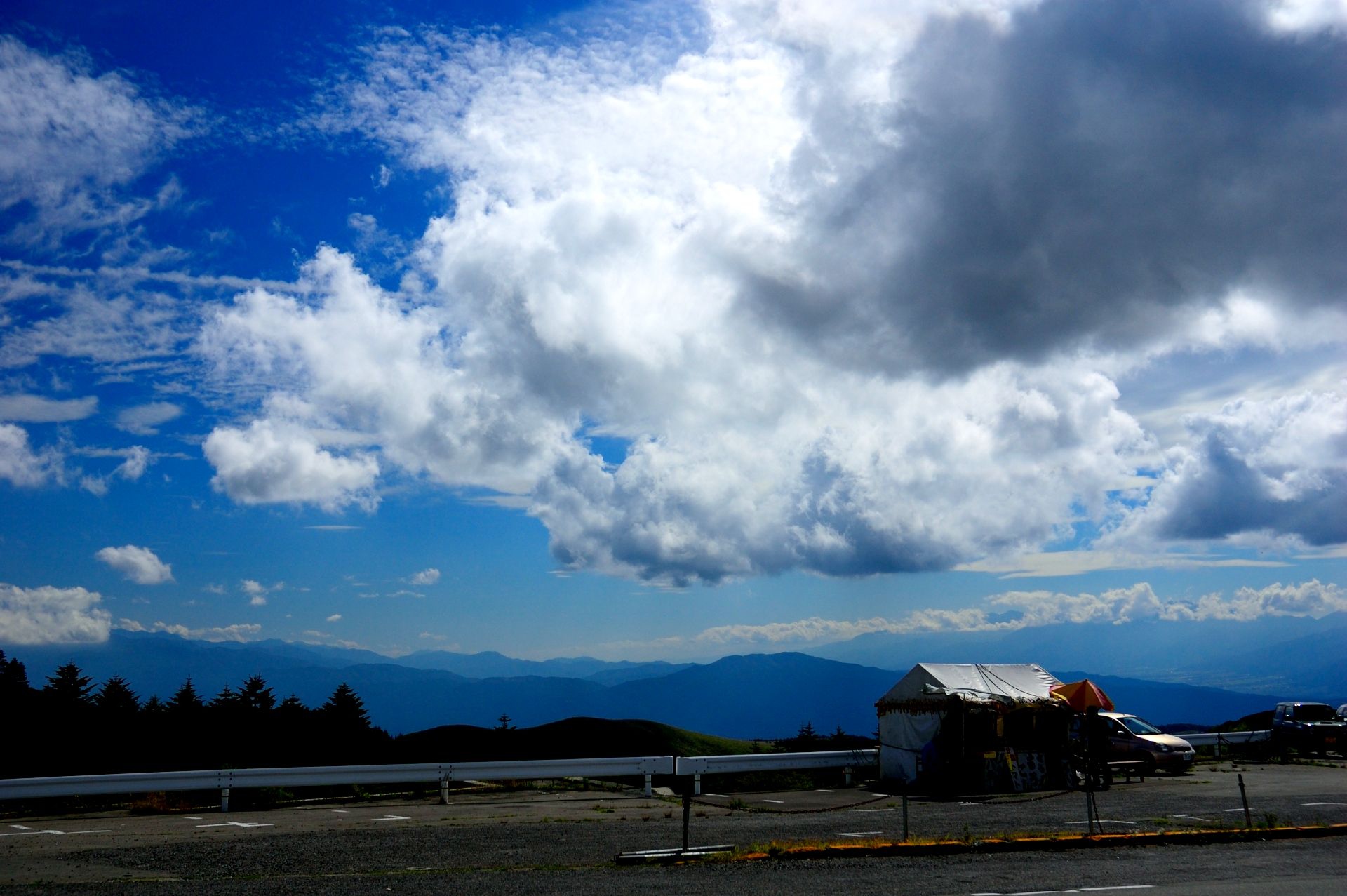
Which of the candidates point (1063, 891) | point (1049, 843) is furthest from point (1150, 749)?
point (1063, 891)

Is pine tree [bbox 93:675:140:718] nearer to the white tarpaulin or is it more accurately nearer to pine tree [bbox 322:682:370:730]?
pine tree [bbox 322:682:370:730]

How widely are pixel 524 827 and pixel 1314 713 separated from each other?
33.6 metres

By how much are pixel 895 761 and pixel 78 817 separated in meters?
19.2

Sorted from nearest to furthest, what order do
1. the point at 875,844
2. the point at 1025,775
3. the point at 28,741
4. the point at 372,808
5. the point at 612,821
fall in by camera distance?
the point at 875,844 < the point at 612,821 < the point at 372,808 < the point at 1025,775 < the point at 28,741

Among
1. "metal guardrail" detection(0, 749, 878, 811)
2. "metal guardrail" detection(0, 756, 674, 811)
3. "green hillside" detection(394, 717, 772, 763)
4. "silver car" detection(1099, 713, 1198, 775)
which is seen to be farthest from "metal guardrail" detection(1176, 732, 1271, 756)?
"metal guardrail" detection(0, 756, 674, 811)

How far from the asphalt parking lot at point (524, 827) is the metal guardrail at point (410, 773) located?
0.56 meters

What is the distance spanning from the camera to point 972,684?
26.1 meters

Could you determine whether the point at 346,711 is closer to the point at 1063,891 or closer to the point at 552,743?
the point at 552,743

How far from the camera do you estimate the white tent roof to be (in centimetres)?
2539

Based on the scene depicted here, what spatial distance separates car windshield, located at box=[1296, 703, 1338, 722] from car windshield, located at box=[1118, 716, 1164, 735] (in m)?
9.27

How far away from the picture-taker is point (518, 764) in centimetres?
2227

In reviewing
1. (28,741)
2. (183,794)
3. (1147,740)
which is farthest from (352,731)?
(1147,740)

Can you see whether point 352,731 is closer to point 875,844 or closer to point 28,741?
point 28,741

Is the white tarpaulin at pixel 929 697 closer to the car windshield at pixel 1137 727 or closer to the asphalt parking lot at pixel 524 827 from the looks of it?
the asphalt parking lot at pixel 524 827
